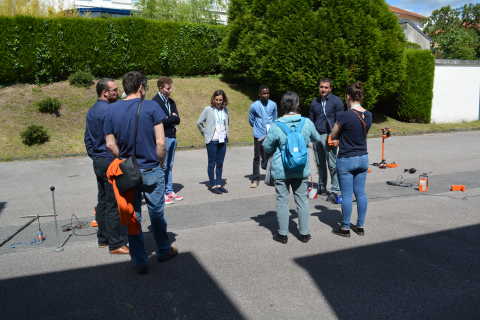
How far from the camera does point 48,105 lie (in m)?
14.7

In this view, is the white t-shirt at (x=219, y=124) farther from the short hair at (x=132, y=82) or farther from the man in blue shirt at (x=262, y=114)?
the short hair at (x=132, y=82)

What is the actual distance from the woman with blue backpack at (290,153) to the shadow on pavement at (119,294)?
1368mm

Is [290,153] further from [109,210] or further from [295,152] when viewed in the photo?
[109,210]

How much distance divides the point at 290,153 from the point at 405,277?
1757 mm

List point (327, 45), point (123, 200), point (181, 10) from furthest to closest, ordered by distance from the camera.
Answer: point (181, 10) → point (327, 45) → point (123, 200)

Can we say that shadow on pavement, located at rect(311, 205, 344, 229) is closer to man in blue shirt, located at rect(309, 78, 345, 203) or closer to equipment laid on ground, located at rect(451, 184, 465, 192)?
man in blue shirt, located at rect(309, 78, 345, 203)

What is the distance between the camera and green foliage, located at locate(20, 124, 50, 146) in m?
12.8

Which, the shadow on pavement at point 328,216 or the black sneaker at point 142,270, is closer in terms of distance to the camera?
the black sneaker at point 142,270

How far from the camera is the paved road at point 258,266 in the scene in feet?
10.6

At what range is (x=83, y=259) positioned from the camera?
430cm

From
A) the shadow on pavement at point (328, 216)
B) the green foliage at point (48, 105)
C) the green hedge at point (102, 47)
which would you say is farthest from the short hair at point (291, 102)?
the green hedge at point (102, 47)

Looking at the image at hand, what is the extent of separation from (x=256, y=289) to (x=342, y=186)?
1929mm

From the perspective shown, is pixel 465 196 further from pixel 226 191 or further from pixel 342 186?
pixel 226 191

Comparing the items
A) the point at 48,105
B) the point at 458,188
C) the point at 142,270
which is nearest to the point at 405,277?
the point at 142,270
